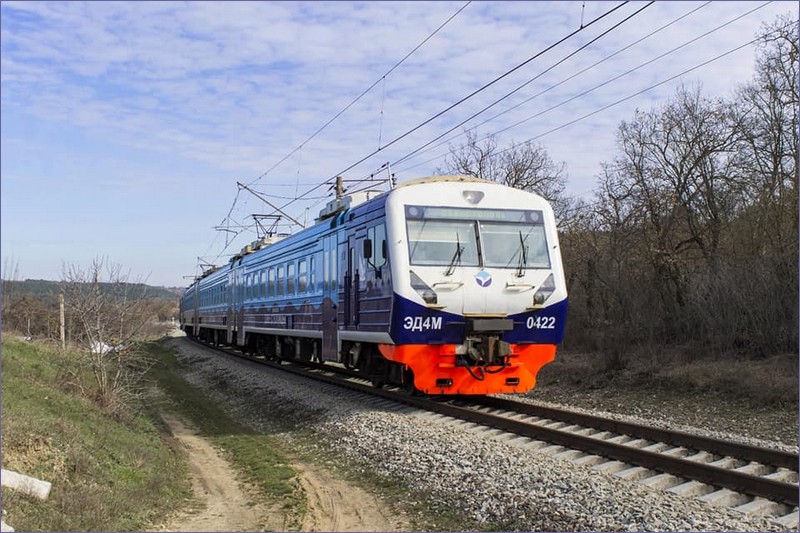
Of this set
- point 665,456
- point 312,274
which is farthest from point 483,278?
point 312,274

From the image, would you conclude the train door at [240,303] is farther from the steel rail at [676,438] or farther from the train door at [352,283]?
the steel rail at [676,438]

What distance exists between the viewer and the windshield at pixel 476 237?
38.2 ft

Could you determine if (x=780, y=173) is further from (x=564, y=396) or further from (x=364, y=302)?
(x=364, y=302)

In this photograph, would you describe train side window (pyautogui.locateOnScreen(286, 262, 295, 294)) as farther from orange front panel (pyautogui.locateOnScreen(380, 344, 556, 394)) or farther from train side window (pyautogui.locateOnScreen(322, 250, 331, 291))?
orange front panel (pyautogui.locateOnScreen(380, 344, 556, 394))

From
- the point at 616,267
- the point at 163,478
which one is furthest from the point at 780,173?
the point at 163,478

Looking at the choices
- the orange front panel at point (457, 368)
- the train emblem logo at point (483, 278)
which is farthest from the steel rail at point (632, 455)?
the train emblem logo at point (483, 278)

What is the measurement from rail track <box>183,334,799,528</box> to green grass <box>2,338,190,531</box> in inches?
174

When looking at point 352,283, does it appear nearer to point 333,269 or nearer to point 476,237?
point 333,269

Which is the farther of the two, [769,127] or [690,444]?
[769,127]

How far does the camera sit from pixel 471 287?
1159 centimetres

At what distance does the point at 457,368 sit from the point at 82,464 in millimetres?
5669

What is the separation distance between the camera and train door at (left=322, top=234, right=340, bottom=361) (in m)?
14.8

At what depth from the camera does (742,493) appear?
6773 mm

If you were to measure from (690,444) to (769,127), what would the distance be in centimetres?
1611
